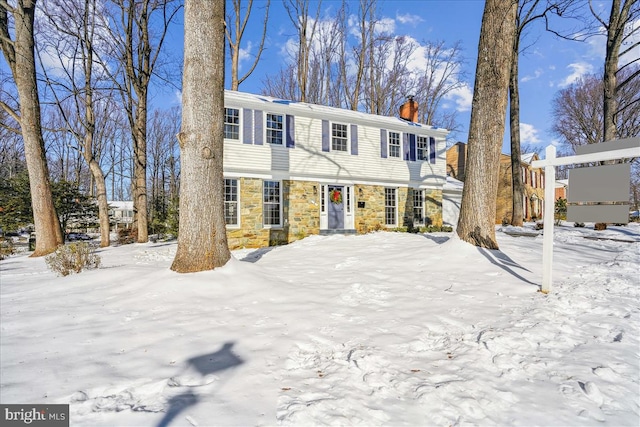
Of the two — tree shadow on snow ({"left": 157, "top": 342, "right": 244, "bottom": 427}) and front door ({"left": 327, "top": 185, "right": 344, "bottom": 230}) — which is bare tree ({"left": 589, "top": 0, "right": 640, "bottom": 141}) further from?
tree shadow on snow ({"left": 157, "top": 342, "right": 244, "bottom": 427})

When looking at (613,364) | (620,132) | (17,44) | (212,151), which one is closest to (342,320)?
(613,364)

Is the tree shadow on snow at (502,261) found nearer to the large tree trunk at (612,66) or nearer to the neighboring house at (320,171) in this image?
the neighboring house at (320,171)

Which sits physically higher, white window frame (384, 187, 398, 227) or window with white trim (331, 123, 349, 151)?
window with white trim (331, 123, 349, 151)

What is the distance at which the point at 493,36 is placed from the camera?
6.12m

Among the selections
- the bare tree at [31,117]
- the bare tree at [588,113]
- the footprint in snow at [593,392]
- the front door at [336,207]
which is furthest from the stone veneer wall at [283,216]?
the bare tree at [588,113]

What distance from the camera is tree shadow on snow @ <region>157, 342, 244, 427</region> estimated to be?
1.84 metres

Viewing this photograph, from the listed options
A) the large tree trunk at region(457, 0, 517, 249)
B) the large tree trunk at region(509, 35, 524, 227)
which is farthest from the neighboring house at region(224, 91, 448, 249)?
the large tree trunk at region(457, 0, 517, 249)

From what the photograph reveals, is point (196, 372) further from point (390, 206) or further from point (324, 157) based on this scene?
point (390, 206)

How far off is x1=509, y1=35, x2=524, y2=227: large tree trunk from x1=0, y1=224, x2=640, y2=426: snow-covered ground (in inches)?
395

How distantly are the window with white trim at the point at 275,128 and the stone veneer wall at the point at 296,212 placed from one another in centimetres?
165

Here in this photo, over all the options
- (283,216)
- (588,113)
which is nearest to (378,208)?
(283,216)

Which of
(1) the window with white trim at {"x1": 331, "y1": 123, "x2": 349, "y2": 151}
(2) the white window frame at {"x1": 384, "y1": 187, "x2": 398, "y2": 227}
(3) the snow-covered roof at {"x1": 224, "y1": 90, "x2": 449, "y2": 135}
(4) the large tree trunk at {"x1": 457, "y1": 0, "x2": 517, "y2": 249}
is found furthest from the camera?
(2) the white window frame at {"x1": 384, "y1": 187, "x2": 398, "y2": 227}

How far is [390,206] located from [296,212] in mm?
4675

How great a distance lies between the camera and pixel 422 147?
14.9m
